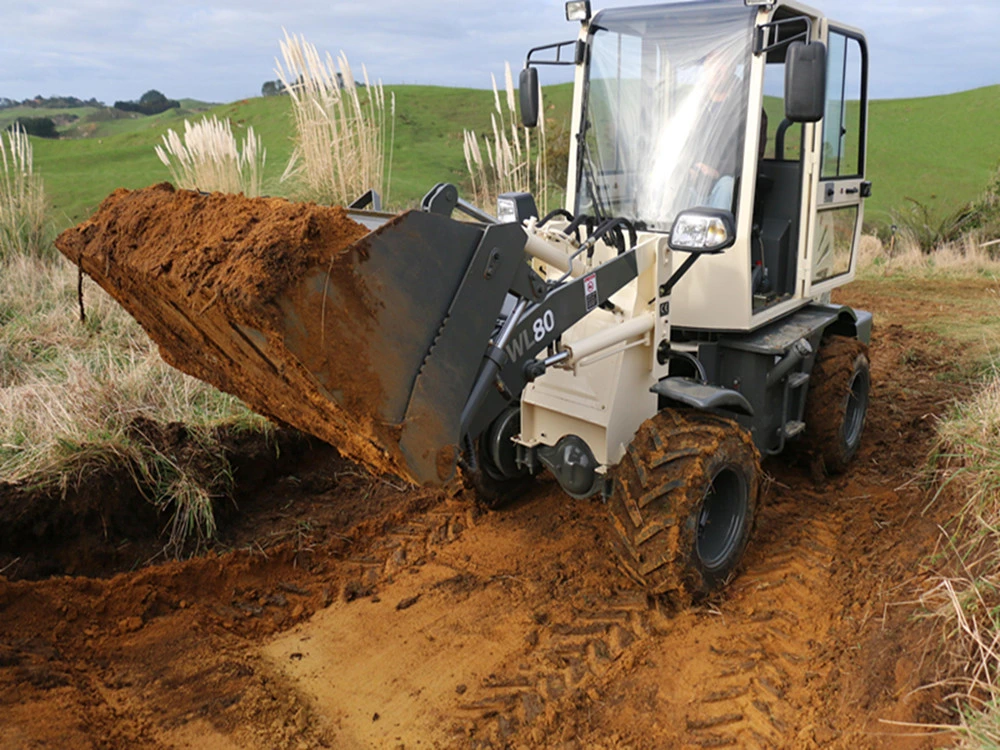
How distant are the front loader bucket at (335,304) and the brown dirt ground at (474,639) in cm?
106

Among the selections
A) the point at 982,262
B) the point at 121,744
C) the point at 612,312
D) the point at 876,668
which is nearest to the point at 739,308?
the point at 612,312

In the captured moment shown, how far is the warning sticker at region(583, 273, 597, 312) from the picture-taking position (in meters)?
3.48

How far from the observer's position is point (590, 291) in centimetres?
352

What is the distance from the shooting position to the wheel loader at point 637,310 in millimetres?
2732

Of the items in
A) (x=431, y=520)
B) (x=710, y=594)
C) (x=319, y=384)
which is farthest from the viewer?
(x=431, y=520)

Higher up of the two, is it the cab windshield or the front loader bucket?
the cab windshield

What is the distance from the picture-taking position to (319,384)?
262 centimetres

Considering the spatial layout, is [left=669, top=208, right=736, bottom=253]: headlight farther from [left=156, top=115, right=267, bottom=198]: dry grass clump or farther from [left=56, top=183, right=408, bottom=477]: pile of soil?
[left=156, top=115, right=267, bottom=198]: dry grass clump

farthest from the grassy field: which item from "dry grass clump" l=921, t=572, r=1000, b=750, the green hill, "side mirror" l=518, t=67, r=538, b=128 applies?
"dry grass clump" l=921, t=572, r=1000, b=750

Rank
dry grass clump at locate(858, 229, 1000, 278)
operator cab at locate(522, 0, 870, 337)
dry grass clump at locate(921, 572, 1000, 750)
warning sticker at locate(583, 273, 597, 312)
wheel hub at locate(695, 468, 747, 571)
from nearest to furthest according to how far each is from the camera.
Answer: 1. dry grass clump at locate(921, 572, 1000, 750)
2. warning sticker at locate(583, 273, 597, 312)
3. wheel hub at locate(695, 468, 747, 571)
4. operator cab at locate(522, 0, 870, 337)
5. dry grass clump at locate(858, 229, 1000, 278)

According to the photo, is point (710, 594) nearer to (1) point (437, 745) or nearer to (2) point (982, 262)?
(1) point (437, 745)

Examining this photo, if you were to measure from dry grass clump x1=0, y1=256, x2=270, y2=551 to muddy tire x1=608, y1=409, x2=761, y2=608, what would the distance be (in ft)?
8.12

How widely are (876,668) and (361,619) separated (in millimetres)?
2248

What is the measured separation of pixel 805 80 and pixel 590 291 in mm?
1329
